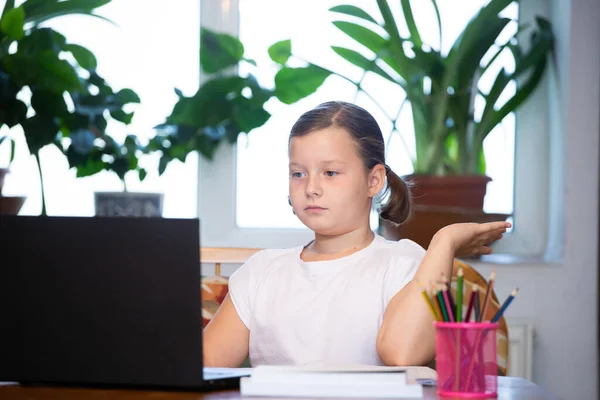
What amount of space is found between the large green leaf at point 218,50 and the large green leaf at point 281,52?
0.31 ft

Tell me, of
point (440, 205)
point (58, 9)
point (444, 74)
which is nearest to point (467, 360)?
point (440, 205)

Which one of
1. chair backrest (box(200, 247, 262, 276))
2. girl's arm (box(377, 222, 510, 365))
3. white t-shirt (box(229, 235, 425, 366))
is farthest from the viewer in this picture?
chair backrest (box(200, 247, 262, 276))

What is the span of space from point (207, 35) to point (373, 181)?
114 cm

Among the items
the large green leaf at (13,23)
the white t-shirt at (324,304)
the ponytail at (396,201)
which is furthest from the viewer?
the large green leaf at (13,23)

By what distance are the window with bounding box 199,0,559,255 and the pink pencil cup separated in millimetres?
1538

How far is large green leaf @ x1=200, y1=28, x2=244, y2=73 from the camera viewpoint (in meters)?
2.37

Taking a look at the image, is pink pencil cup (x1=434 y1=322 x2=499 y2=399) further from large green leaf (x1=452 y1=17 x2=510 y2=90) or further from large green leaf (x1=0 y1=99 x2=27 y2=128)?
large green leaf (x1=0 y1=99 x2=27 y2=128)

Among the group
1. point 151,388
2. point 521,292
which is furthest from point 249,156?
point 151,388

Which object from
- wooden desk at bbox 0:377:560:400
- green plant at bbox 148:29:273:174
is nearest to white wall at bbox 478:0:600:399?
green plant at bbox 148:29:273:174

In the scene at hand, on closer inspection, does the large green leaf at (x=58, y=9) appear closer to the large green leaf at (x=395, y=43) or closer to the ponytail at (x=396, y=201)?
the large green leaf at (x=395, y=43)

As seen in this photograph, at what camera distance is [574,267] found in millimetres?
2258

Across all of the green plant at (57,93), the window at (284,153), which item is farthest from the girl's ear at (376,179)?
the green plant at (57,93)

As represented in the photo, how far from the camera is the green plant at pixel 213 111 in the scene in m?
2.35

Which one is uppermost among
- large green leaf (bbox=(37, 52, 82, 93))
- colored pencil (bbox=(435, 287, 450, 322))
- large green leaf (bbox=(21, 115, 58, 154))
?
large green leaf (bbox=(37, 52, 82, 93))
